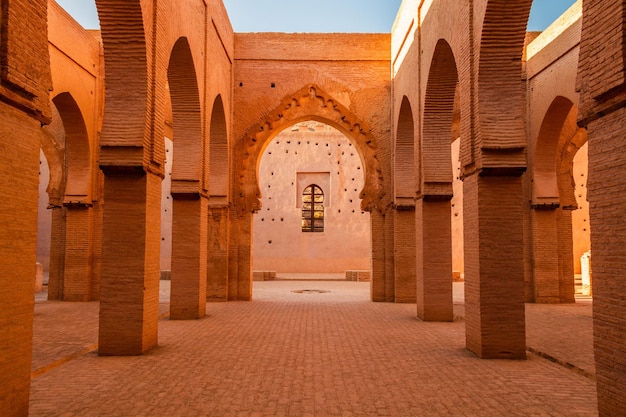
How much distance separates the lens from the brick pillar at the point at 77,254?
14.6 m

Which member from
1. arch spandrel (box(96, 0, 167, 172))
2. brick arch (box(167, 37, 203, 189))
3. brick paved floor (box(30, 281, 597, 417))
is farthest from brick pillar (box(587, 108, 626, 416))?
brick arch (box(167, 37, 203, 189))

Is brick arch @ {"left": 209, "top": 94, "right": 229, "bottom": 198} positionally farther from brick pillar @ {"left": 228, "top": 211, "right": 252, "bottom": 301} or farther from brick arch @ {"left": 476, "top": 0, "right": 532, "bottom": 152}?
brick arch @ {"left": 476, "top": 0, "right": 532, "bottom": 152}

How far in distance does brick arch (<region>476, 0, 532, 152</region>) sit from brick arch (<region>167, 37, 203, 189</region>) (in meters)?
5.83

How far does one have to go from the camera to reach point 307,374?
6.89 m

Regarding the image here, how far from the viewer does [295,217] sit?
26844mm

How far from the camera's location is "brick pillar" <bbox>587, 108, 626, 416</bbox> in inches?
171

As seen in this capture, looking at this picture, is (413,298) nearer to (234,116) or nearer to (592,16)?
(234,116)

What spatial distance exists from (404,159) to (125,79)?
28.1ft

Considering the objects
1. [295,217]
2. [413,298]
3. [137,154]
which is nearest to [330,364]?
[137,154]

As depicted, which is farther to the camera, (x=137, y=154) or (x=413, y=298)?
(x=413, y=298)

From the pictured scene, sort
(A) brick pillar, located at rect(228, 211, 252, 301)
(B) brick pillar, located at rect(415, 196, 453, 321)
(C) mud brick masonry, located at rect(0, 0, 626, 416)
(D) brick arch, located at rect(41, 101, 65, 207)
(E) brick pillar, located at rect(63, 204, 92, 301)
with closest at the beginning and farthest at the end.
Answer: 1. (C) mud brick masonry, located at rect(0, 0, 626, 416)
2. (B) brick pillar, located at rect(415, 196, 453, 321)
3. (E) brick pillar, located at rect(63, 204, 92, 301)
4. (D) brick arch, located at rect(41, 101, 65, 207)
5. (A) brick pillar, located at rect(228, 211, 252, 301)

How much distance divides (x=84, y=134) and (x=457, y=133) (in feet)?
36.5

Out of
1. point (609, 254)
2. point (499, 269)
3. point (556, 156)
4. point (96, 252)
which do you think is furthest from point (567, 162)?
point (96, 252)

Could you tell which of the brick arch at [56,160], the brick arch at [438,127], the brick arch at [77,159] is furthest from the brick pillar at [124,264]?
the brick arch at [56,160]
